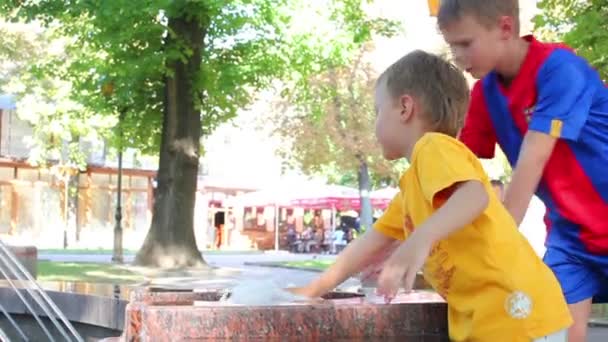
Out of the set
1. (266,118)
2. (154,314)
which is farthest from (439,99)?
(266,118)

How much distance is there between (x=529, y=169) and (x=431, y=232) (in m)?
0.74

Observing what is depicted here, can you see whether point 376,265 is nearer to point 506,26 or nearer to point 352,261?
point 352,261

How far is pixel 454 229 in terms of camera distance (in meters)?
2.41

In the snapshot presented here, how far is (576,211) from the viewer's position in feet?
10.4

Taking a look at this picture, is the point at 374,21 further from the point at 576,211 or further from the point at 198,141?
the point at 576,211

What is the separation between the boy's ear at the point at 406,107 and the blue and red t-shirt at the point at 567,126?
1.68 feet

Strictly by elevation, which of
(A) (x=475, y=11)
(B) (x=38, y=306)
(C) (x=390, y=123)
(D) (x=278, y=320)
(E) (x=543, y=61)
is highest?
(A) (x=475, y=11)

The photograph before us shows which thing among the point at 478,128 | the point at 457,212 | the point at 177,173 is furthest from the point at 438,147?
the point at 177,173

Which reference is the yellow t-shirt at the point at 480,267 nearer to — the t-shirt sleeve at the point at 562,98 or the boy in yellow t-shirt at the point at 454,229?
the boy in yellow t-shirt at the point at 454,229

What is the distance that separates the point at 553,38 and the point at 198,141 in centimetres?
882

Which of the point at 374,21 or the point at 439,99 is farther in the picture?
the point at 374,21

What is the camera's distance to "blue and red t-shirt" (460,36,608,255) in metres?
3.05

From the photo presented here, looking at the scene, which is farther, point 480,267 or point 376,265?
point 376,265

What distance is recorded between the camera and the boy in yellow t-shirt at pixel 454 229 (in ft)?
7.95
